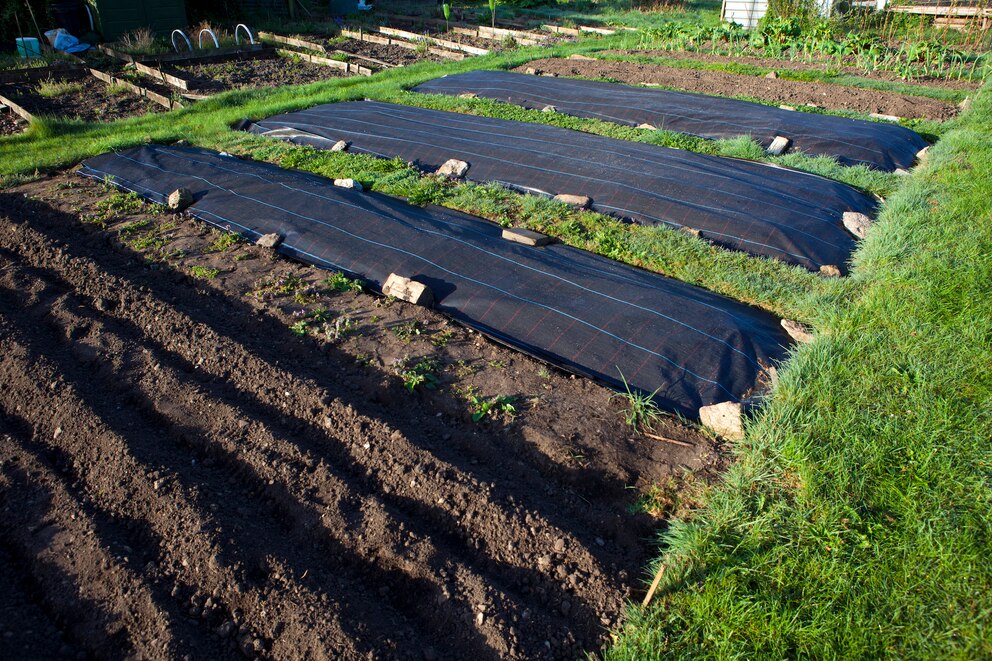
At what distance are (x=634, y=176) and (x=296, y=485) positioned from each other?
4521 mm

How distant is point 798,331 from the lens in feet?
13.4

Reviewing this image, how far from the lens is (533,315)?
4121 millimetres

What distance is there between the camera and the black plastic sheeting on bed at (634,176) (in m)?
5.35

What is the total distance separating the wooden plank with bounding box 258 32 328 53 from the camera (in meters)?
13.8

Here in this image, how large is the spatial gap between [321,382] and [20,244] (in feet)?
11.8

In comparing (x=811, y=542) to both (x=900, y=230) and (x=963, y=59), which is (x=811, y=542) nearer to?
(x=900, y=230)

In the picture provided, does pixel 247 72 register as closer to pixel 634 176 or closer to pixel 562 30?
pixel 562 30

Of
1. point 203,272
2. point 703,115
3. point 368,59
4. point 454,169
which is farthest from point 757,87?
point 203,272

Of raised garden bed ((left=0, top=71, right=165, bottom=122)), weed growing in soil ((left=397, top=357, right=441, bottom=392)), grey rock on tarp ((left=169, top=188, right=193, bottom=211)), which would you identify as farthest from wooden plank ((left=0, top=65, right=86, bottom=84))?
weed growing in soil ((left=397, top=357, right=441, bottom=392))

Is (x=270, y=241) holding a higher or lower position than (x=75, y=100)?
lower

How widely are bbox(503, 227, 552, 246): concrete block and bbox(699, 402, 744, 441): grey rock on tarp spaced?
2.19 metres

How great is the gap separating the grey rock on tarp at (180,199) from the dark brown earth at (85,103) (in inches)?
182

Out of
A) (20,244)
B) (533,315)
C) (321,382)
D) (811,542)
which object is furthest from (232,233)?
(811,542)

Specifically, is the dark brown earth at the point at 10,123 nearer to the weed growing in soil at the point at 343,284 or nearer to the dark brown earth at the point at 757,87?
the weed growing in soil at the point at 343,284
